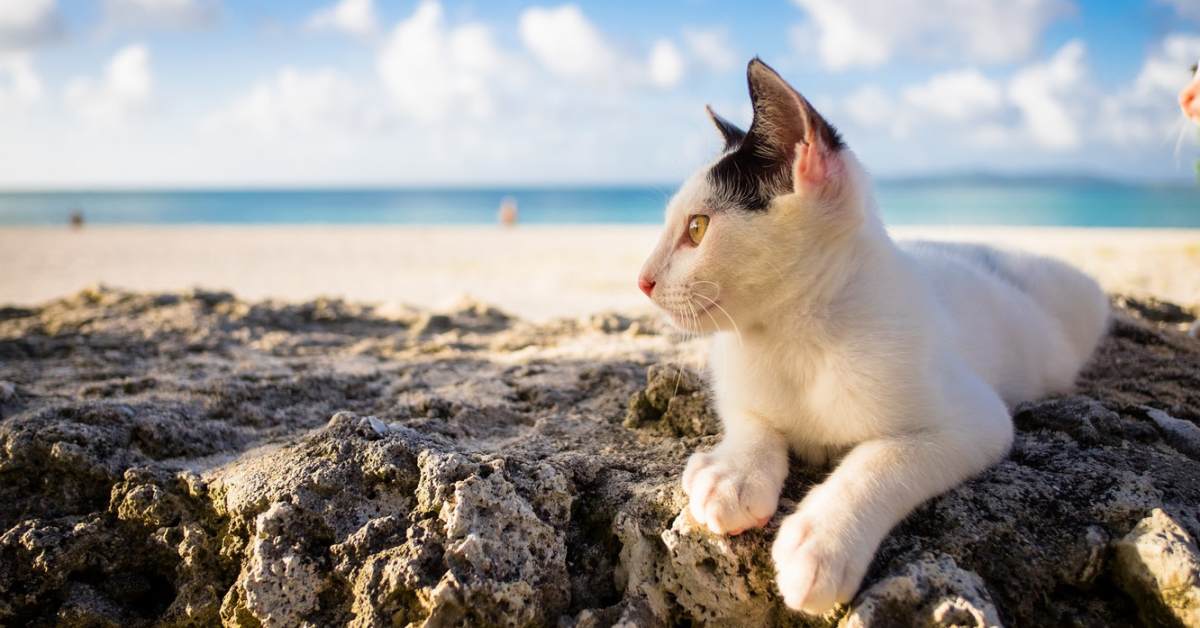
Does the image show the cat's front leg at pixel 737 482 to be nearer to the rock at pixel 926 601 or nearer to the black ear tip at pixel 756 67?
the rock at pixel 926 601

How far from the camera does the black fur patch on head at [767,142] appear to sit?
5.96 feet

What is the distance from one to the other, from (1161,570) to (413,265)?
1155 centimetres

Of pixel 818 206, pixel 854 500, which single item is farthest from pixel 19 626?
pixel 818 206

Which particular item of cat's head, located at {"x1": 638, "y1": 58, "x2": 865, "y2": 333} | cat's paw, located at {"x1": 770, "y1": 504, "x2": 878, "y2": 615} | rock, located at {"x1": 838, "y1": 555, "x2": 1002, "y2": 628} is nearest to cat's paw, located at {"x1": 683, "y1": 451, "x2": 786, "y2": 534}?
cat's paw, located at {"x1": 770, "y1": 504, "x2": 878, "y2": 615}

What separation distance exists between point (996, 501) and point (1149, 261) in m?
9.01

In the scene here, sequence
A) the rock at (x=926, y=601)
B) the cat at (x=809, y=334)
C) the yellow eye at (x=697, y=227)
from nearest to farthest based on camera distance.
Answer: the rock at (x=926, y=601)
the cat at (x=809, y=334)
the yellow eye at (x=697, y=227)

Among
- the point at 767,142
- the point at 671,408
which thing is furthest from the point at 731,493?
the point at 767,142

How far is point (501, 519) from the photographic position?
1739mm

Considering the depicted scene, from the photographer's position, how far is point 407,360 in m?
3.49

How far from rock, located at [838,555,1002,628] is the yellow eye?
91 centimetres

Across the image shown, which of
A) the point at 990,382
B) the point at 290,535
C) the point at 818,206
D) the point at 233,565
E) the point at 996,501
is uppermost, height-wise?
the point at 818,206

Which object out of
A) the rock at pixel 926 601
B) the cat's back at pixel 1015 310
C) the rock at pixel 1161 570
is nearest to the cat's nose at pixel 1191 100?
the cat's back at pixel 1015 310

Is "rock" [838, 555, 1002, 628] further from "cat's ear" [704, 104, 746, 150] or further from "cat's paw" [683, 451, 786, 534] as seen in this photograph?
"cat's ear" [704, 104, 746, 150]

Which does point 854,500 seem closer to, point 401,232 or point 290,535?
point 290,535
